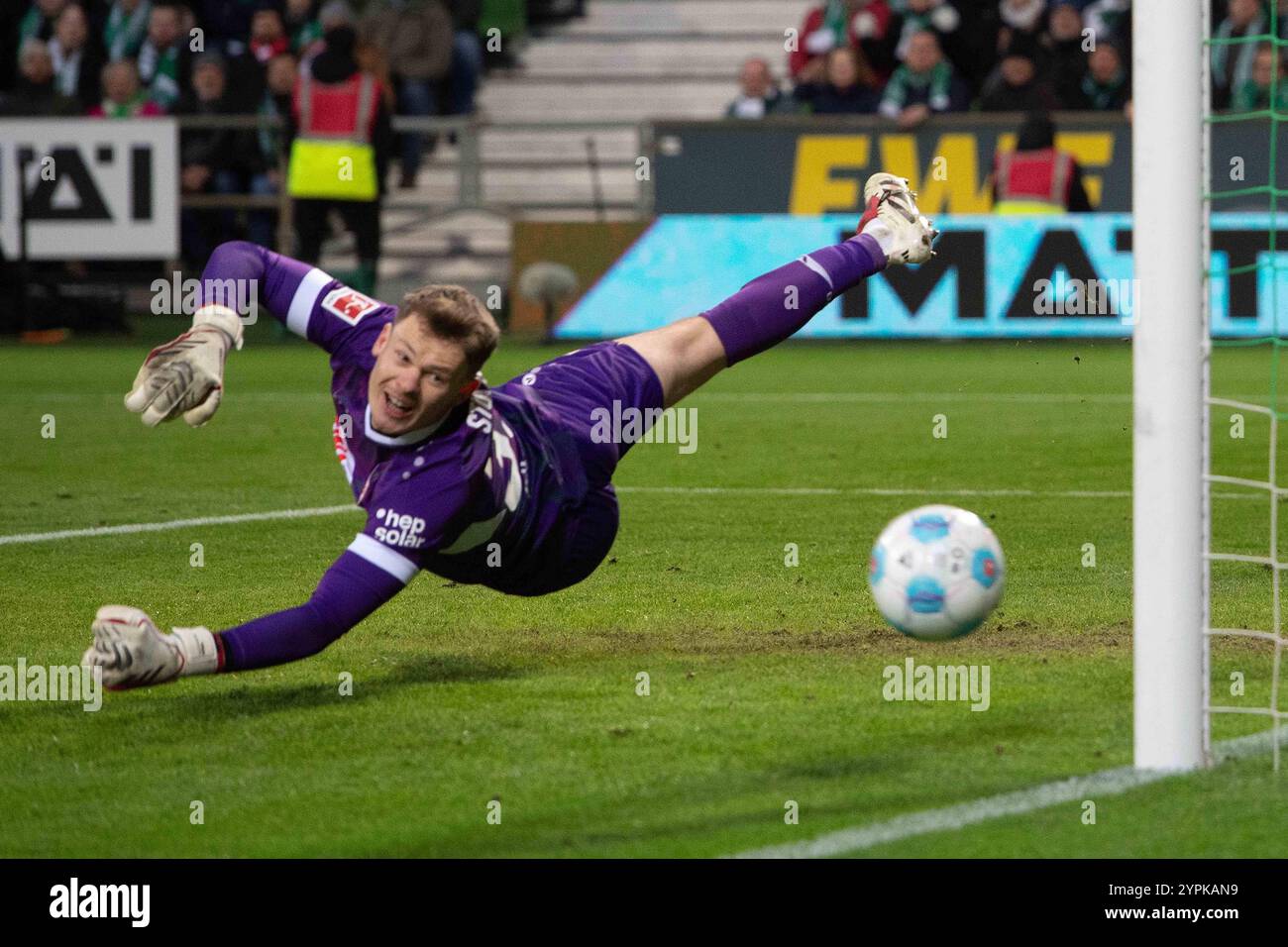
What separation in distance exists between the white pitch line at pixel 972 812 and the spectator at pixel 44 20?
19273 mm

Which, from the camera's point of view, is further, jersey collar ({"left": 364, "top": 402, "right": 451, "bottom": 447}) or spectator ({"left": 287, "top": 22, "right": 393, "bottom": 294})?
spectator ({"left": 287, "top": 22, "right": 393, "bottom": 294})

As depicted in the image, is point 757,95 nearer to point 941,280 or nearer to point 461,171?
point 461,171

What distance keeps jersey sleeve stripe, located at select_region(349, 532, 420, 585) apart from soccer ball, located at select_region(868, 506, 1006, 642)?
3.91 feet

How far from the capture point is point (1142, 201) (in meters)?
4.22

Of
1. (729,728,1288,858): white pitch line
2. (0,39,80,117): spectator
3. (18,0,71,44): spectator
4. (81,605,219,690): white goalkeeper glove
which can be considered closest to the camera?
(729,728,1288,858): white pitch line

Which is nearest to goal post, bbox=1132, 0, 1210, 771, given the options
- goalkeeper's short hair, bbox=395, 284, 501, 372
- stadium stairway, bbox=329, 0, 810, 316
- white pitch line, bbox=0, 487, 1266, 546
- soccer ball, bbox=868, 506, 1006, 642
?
soccer ball, bbox=868, 506, 1006, 642

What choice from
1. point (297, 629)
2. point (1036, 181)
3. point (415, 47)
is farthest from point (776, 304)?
point (415, 47)

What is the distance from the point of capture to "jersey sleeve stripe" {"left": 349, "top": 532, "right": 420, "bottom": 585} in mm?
4844

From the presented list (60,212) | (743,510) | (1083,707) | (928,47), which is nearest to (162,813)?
(1083,707)

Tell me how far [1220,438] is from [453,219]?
10.5 m

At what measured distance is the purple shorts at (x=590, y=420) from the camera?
18.1ft

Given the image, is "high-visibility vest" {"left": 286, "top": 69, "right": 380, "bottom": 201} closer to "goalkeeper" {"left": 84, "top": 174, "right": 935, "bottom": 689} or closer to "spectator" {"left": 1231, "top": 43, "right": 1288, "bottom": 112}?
"spectator" {"left": 1231, "top": 43, "right": 1288, "bottom": 112}

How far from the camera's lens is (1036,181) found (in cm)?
1619
